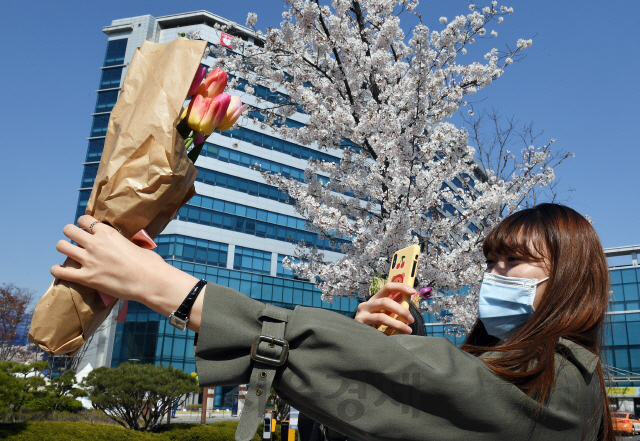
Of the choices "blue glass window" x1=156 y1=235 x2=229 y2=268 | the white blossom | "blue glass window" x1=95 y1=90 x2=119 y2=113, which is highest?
"blue glass window" x1=95 y1=90 x2=119 y2=113

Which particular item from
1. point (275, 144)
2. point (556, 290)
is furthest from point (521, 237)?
point (275, 144)

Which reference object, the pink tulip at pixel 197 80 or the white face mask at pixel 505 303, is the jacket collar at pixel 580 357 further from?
the pink tulip at pixel 197 80

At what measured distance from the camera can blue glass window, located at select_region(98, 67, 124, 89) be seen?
4238 cm

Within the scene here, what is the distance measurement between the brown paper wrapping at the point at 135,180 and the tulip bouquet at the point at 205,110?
0.22 ft

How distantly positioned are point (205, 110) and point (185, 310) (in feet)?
1.55

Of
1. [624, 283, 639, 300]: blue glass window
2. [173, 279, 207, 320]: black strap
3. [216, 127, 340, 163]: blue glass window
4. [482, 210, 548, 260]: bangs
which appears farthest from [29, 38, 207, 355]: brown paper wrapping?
[624, 283, 639, 300]: blue glass window

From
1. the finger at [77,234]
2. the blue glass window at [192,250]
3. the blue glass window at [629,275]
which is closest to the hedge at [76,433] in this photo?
the finger at [77,234]

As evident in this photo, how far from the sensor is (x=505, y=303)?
4.65 feet

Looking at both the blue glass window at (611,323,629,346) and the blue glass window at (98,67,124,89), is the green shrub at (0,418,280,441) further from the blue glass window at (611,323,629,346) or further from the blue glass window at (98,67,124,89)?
the blue glass window at (98,67,124,89)

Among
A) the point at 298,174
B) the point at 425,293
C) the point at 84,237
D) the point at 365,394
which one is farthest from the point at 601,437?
the point at 298,174

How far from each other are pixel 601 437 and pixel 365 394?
0.77m

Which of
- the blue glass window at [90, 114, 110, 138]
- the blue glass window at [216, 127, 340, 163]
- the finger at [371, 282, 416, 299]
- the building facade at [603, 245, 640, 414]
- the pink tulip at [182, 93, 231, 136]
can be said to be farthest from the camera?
the blue glass window at [90, 114, 110, 138]

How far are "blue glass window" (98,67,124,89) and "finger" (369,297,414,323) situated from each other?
1813 inches

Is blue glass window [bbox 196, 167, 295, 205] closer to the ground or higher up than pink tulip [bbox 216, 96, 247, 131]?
higher up
